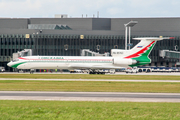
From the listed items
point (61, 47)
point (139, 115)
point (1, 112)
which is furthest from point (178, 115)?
point (61, 47)

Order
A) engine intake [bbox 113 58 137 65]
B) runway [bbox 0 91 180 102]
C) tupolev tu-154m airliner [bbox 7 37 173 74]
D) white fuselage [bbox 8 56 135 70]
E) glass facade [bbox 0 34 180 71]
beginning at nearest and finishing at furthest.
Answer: runway [bbox 0 91 180 102]
white fuselage [bbox 8 56 135 70]
tupolev tu-154m airliner [bbox 7 37 173 74]
engine intake [bbox 113 58 137 65]
glass facade [bbox 0 34 180 71]

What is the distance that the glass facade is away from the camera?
4146 inches

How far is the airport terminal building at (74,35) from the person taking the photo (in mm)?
105875

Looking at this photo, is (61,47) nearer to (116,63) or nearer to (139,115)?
(116,63)

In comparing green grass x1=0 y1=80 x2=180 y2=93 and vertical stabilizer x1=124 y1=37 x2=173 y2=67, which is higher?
vertical stabilizer x1=124 y1=37 x2=173 y2=67

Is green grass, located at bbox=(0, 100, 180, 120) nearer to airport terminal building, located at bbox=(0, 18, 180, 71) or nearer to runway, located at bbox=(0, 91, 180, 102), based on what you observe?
runway, located at bbox=(0, 91, 180, 102)

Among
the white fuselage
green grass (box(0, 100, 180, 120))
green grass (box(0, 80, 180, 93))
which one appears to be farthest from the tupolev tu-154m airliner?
green grass (box(0, 100, 180, 120))

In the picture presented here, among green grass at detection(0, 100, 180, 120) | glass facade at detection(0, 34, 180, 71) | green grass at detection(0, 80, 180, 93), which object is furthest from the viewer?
glass facade at detection(0, 34, 180, 71)

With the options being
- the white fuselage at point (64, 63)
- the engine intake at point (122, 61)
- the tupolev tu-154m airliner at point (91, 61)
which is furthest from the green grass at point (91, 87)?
the engine intake at point (122, 61)

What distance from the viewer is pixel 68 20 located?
409 ft

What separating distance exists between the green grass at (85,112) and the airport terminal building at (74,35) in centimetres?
8654

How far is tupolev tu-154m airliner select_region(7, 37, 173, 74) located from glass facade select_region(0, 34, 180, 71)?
1301 inches

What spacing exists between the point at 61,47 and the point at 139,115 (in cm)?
9187

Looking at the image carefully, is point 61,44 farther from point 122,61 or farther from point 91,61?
point 122,61
